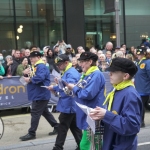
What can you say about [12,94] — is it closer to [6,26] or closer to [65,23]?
[6,26]

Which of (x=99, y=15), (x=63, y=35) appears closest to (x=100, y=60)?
(x=63, y=35)

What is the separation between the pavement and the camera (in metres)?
6.27

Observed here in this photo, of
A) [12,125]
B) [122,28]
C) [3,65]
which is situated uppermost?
[122,28]

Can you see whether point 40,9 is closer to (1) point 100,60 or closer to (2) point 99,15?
(2) point 99,15

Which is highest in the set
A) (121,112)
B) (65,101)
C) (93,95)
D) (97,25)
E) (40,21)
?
(40,21)

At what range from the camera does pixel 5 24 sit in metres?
14.2

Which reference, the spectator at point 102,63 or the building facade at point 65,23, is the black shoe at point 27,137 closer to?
the spectator at point 102,63

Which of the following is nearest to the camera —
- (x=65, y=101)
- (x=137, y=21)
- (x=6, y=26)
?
(x=65, y=101)

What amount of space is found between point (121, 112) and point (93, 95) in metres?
1.54

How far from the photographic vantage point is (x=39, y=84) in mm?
6617

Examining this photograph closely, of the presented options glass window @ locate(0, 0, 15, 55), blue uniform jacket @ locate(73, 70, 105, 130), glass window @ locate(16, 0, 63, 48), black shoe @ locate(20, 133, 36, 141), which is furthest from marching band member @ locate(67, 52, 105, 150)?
glass window @ locate(16, 0, 63, 48)

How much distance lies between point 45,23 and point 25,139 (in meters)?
8.98

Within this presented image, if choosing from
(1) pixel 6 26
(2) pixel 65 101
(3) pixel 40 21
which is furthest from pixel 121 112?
(3) pixel 40 21

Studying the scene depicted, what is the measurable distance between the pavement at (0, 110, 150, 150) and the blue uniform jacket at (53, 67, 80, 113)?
3.23ft
